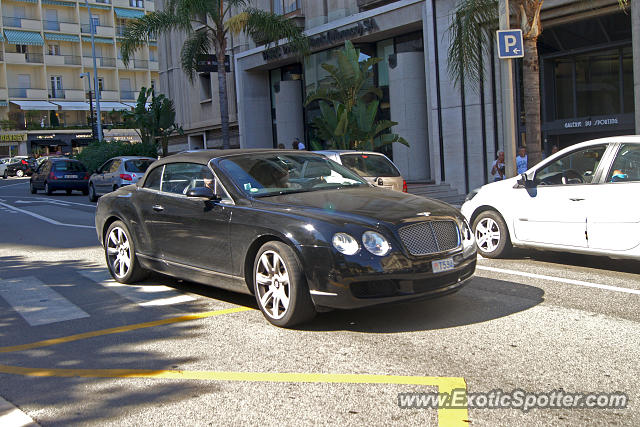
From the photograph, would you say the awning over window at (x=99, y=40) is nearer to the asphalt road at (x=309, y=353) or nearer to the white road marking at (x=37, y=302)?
the white road marking at (x=37, y=302)

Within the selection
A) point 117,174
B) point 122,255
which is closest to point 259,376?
point 122,255

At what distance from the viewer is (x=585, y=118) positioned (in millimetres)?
18281

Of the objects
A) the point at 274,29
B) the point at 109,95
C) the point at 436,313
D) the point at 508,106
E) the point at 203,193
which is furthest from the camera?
the point at 109,95

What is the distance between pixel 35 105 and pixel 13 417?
2593 inches

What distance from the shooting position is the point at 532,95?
13.1 m

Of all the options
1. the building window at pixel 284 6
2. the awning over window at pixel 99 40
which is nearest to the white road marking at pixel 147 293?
the building window at pixel 284 6

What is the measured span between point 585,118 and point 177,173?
14.0 m

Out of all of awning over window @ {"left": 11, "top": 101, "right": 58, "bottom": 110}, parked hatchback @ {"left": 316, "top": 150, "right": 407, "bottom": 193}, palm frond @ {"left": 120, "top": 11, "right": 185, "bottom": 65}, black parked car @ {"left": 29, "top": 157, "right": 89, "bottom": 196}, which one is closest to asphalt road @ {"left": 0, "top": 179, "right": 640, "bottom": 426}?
parked hatchback @ {"left": 316, "top": 150, "right": 407, "bottom": 193}

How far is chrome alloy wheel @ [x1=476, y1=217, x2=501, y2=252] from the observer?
30.2 feet

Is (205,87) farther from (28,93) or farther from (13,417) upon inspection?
(28,93)

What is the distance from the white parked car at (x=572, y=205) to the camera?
750 cm

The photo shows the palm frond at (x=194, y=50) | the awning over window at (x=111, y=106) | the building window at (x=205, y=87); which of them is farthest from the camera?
the awning over window at (x=111, y=106)

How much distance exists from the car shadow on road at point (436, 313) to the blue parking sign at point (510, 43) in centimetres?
655

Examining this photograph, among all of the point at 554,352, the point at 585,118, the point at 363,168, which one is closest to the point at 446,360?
the point at 554,352
